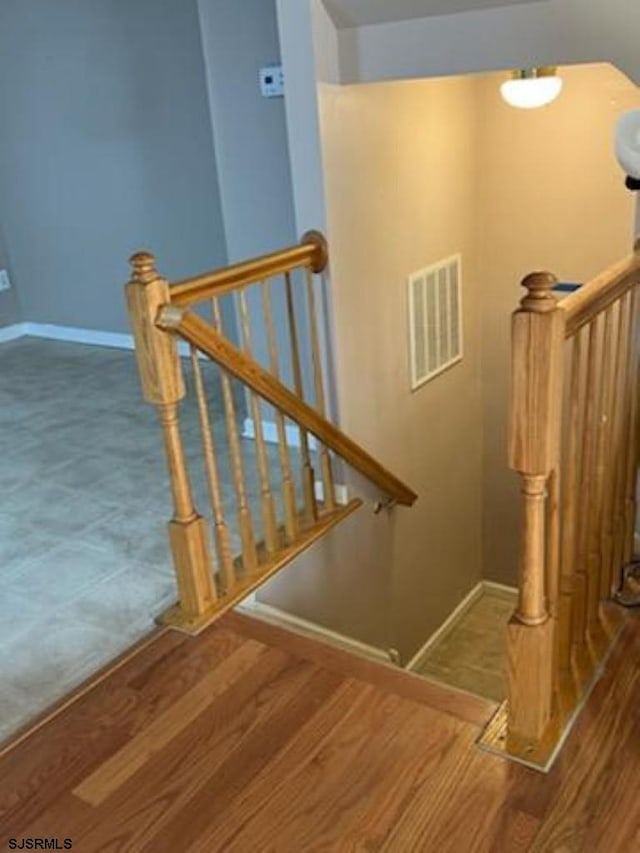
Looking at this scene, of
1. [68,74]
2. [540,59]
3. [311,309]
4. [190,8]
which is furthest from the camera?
[68,74]

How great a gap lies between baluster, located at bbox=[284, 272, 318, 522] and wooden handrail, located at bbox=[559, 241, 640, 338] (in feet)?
3.48

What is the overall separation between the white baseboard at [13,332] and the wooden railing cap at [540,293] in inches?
174

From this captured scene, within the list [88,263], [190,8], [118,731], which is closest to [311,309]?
[118,731]

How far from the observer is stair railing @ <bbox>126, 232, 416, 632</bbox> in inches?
88.9

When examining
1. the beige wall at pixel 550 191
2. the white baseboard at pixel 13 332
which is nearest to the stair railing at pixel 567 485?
the beige wall at pixel 550 191

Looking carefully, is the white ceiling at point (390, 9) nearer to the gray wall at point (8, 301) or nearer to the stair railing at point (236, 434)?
the stair railing at point (236, 434)

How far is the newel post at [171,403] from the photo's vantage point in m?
2.19

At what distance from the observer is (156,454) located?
11.9 feet

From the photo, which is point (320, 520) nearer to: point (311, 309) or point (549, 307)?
point (311, 309)

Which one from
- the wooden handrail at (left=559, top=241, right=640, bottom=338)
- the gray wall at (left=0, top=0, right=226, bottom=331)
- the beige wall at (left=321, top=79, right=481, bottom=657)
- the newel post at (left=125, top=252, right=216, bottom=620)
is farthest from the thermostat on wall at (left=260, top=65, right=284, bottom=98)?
the wooden handrail at (left=559, top=241, right=640, bottom=338)

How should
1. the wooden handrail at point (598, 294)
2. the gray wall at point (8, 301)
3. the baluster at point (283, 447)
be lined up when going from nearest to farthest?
the wooden handrail at point (598, 294), the baluster at point (283, 447), the gray wall at point (8, 301)

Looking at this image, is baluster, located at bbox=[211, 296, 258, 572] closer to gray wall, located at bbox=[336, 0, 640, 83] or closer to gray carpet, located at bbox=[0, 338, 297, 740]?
gray carpet, located at bbox=[0, 338, 297, 740]

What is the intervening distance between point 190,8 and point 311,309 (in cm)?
199

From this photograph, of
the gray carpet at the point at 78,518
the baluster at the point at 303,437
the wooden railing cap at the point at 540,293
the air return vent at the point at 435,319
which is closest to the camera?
the wooden railing cap at the point at 540,293
